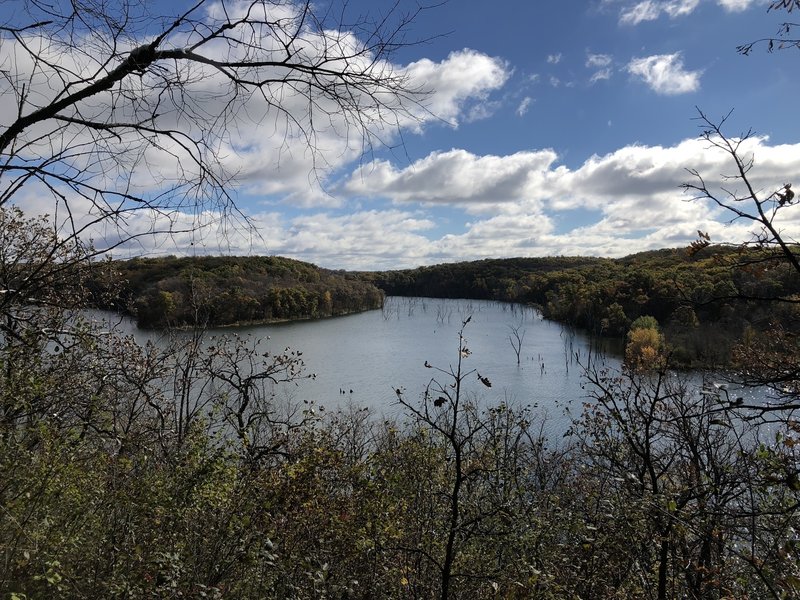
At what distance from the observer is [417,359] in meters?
40.4

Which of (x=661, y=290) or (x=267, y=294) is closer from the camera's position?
(x=661, y=290)

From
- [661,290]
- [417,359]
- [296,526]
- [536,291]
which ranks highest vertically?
[661,290]

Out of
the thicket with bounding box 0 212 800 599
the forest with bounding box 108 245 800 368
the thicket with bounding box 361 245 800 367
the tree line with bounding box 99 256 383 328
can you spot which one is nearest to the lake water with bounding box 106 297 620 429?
the tree line with bounding box 99 256 383 328

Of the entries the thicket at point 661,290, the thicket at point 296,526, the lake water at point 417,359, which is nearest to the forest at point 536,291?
the thicket at point 661,290

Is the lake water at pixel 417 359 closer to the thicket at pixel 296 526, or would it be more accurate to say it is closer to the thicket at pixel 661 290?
the thicket at pixel 661 290

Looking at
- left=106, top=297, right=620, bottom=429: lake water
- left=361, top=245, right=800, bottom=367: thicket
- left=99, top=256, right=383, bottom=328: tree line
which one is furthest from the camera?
left=106, top=297, right=620, bottom=429: lake water

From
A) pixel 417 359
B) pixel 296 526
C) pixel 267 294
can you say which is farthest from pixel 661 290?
pixel 267 294

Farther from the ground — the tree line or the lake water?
the tree line

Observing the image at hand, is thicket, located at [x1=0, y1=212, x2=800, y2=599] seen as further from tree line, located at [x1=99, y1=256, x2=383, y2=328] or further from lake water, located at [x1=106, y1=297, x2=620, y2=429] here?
tree line, located at [x1=99, y1=256, x2=383, y2=328]

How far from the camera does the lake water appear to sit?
28016mm

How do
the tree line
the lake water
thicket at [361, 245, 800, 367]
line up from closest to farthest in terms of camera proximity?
thicket at [361, 245, 800, 367]
the tree line
the lake water

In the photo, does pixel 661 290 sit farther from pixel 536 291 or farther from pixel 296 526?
pixel 536 291

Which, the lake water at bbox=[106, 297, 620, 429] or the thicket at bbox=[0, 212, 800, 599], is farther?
the lake water at bbox=[106, 297, 620, 429]

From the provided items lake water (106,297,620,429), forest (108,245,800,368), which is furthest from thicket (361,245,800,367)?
lake water (106,297,620,429)
